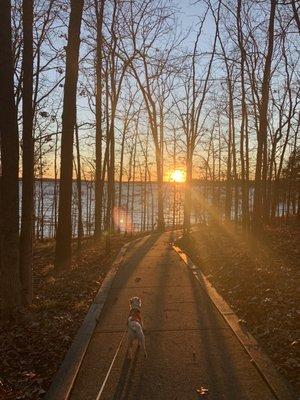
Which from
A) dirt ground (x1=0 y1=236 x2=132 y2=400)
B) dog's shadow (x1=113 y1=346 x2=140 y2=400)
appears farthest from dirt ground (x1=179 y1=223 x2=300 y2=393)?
dirt ground (x1=0 y1=236 x2=132 y2=400)

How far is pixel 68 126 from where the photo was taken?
1338cm

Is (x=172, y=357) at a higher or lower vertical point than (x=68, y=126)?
lower

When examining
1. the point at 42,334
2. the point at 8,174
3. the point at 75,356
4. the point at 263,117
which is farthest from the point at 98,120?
the point at 75,356

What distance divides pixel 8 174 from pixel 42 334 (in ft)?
8.71

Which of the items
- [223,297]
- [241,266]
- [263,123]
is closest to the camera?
[223,297]

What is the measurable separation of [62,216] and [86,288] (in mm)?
3488

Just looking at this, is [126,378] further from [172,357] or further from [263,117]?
[263,117]

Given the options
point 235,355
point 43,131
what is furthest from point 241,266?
point 43,131

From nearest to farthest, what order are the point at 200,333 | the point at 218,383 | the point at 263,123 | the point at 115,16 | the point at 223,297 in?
1. the point at 218,383
2. the point at 200,333
3. the point at 223,297
4. the point at 263,123
5. the point at 115,16

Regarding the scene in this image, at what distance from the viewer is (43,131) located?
33031mm

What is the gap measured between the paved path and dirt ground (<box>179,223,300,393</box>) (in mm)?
444

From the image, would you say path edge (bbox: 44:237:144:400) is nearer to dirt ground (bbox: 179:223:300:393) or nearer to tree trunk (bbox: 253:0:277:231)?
dirt ground (bbox: 179:223:300:393)

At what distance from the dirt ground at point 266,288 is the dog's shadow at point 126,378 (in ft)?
5.92

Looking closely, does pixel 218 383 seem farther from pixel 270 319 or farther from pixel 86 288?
pixel 86 288
